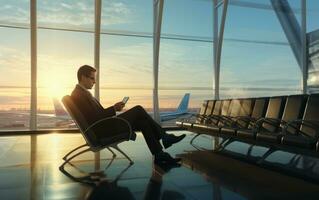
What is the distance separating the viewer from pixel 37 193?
9.05 ft

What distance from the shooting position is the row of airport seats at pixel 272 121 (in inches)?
141

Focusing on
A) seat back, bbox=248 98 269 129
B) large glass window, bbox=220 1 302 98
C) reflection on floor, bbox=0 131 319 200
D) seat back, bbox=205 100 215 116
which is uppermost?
large glass window, bbox=220 1 302 98

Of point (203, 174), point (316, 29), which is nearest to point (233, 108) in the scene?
point (203, 174)

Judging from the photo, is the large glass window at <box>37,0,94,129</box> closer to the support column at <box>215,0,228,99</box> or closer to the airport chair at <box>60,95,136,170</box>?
the support column at <box>215,0,228,99</box>

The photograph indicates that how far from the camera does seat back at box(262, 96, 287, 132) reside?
13.9 ft

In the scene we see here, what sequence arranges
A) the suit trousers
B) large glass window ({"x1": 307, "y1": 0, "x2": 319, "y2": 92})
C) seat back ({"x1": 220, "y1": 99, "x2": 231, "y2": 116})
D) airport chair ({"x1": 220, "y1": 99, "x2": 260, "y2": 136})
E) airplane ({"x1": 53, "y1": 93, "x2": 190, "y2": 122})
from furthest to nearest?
large glass window ({"x1": 307, "y1": 0, "x2": 319, "y2": 92}), airplane ({"x1": 53, "y1": 93, "x2": 190, "y2": 122}), seat back ({"x1": 220, "y1": 99, "x2": 231, "y2": 116}), airport chair ({"x1": 220, "y1": 99, "x2": 260, "y2": 136}), the suit trousers

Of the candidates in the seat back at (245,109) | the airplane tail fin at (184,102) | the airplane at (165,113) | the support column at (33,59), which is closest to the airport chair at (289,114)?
the seat back at (245,109)

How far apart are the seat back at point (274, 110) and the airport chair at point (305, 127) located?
0.32 m

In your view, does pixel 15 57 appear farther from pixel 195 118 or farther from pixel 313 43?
pixel 313 43

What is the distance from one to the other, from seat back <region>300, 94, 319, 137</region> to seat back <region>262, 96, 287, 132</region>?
44 cm

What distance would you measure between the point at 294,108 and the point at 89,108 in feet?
7.32

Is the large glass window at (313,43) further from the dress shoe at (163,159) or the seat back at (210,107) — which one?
the dress shoe at (163,159)

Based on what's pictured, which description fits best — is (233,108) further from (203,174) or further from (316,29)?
(316,29)

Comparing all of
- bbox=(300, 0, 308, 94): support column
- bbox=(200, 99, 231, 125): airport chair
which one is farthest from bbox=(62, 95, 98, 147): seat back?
bbox=(300, 0, 308, 94): support column
